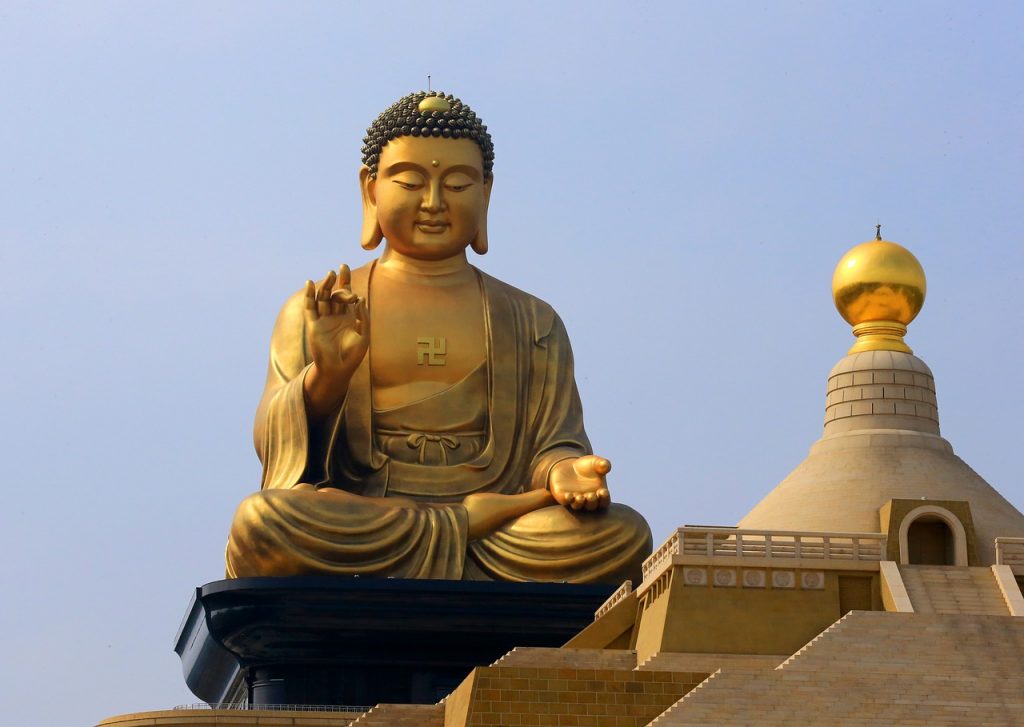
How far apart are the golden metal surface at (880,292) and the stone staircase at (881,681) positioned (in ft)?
22.8

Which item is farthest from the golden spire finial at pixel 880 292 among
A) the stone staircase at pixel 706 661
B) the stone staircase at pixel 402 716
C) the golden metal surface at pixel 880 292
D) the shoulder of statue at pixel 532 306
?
the stone staircase at pixel 402 716

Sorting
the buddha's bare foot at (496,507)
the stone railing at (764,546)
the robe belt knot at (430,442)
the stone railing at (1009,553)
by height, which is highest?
the robe belt knot at (430,442)

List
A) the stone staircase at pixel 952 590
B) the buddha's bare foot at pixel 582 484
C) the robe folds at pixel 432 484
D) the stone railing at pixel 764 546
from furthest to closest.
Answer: the buddha's bare foot at pixel 582 484
the robe folds at pixel 432 484
the stone railing at pixel 764 546
the stone staircase at pixel 952 590

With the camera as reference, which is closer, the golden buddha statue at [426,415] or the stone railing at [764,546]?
the stone railing at [764,546]

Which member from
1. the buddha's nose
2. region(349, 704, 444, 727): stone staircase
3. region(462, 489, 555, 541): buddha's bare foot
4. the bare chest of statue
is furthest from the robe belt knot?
region(349, 704, 444, 727): stone staircase

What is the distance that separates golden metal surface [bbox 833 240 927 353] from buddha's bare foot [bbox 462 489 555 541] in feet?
11.7

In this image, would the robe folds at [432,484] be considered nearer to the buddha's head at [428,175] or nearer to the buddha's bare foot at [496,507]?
the buddha's bare foot at [496,507]

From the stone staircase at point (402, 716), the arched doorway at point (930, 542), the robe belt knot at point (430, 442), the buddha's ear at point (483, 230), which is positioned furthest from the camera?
the buddha's ear at point (483, 230)

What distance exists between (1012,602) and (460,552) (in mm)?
Result: 5581

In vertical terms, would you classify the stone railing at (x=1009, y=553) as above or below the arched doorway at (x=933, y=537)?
below

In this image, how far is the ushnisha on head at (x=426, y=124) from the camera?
82.4 ft

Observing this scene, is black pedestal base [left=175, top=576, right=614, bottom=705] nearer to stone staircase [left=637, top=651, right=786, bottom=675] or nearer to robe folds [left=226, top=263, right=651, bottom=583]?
robe folds [left=226, top=263, right=651, bottom=583]

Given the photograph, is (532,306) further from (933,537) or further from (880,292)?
(933,537)

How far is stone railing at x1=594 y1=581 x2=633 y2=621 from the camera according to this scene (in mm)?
21612
